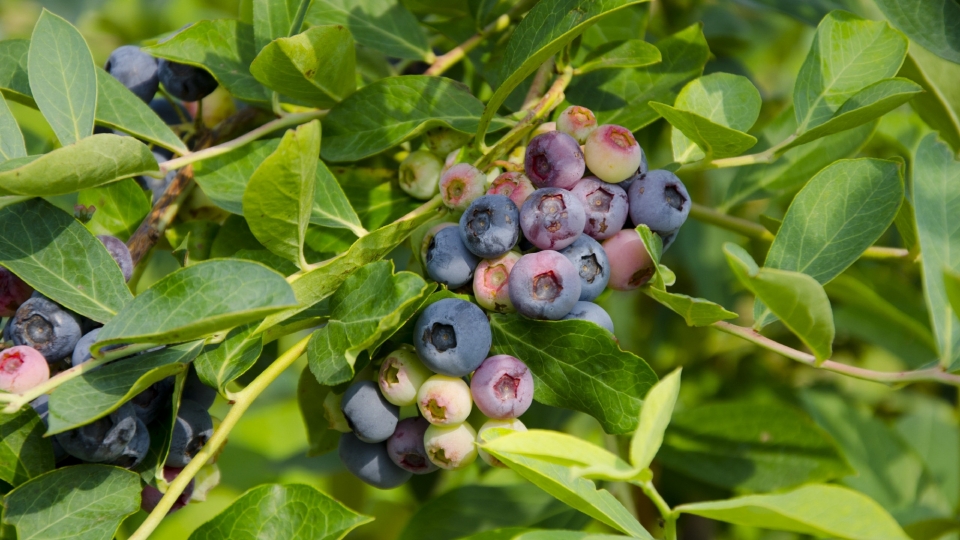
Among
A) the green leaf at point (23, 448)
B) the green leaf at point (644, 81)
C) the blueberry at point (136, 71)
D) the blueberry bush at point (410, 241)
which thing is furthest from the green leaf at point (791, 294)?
the blueberry at point (136, 71)

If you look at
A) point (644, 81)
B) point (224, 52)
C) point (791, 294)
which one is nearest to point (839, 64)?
point (644, 81)

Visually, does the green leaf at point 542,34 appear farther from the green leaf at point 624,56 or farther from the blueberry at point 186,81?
the blueberry at point 186,81

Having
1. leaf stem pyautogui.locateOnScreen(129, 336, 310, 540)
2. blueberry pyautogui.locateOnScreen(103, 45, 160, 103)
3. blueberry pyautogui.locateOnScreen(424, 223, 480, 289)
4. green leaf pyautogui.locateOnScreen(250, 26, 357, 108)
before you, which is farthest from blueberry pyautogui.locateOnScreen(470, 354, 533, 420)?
blueberry pyautogui.locateOnScreen(103, 45, 160, 103)

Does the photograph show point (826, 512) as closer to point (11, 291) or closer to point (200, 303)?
point (200, 303)

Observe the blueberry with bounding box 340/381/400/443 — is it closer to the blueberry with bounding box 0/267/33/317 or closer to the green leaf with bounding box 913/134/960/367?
the blueberry with bounding box 0/267/33/317

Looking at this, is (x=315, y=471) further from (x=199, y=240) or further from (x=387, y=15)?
(x=387, y=15)
